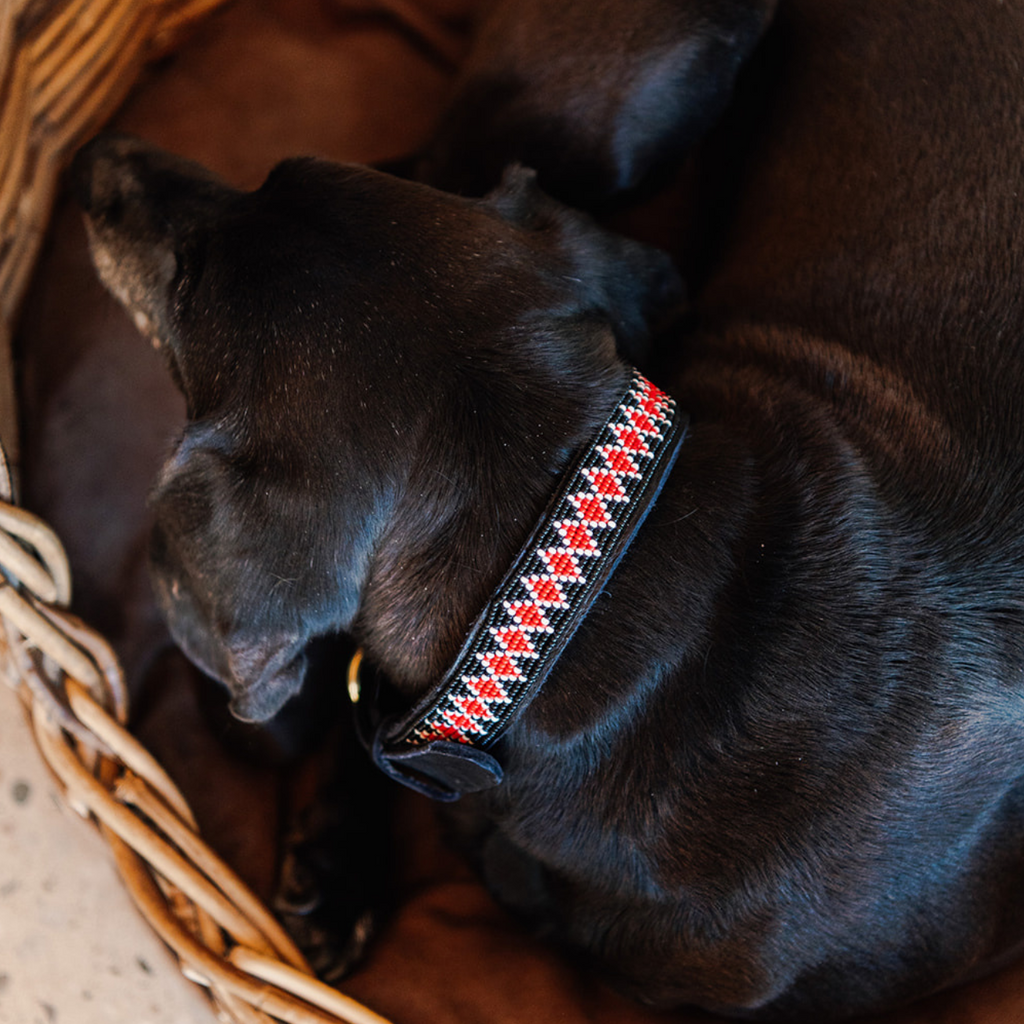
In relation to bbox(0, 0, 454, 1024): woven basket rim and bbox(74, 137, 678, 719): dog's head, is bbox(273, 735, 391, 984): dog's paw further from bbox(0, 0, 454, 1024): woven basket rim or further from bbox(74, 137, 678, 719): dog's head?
bbox(74, 137, 678, 719): dog's head

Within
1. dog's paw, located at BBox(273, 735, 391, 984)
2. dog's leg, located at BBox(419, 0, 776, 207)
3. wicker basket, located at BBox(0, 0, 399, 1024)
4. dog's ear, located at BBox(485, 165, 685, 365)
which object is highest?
dog's leg, located at BBox(419, 0, 776, 207)

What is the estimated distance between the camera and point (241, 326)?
98cm

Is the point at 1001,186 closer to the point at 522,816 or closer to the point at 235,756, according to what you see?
the point at 522,816

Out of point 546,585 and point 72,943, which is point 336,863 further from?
point 546,585

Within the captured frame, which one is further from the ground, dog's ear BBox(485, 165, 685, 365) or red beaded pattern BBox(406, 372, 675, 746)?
dog's ear BBox(485, 165, 685, 365)

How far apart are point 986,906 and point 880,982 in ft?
0.46

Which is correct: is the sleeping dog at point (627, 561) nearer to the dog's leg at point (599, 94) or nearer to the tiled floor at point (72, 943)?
the dog's leg at point (599, 94)

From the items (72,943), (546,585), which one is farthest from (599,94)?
(72,943)

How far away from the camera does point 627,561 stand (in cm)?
94

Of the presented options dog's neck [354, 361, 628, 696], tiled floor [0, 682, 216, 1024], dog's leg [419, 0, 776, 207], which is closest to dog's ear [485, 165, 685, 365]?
dog's neck [354, 361, 628, 696]

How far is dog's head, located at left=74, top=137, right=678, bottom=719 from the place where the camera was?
3.06 feet

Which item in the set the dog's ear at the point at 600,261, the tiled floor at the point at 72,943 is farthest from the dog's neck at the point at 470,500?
the tiled floor at the point at 72,943

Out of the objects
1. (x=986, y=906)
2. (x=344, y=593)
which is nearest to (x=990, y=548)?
(x=986, y=906)

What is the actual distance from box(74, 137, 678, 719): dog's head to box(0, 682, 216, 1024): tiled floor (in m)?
0.67
